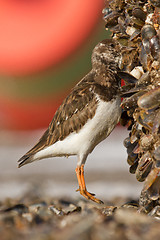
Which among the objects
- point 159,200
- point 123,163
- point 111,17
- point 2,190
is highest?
point 111,17

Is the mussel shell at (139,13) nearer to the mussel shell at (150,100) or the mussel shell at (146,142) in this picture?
the mussel shell at (150,100)

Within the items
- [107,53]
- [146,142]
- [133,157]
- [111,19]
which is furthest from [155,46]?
[107,53]

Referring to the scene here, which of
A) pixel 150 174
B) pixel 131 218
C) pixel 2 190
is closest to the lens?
pixel 131 218

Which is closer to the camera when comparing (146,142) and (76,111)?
(146,142)

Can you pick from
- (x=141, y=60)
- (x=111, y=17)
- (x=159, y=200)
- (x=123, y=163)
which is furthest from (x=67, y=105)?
(x=123, y=163)

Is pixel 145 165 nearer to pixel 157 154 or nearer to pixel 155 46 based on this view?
pixel 157 154

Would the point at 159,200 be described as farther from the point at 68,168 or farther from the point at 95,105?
the point at 68,168

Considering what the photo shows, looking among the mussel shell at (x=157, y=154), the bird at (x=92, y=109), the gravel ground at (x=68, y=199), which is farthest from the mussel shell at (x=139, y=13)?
Result: the gravel ground at (x=68, y=199)
